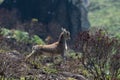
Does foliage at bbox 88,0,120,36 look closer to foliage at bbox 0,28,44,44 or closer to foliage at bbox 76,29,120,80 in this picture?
foliage at bbox 0,28,44,44

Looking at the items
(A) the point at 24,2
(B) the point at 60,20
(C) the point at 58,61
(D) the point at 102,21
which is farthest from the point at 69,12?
(C) the point at 58,61

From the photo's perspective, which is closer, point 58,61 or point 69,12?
point 58,61

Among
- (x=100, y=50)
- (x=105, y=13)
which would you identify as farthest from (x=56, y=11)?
(x=100, y=50)

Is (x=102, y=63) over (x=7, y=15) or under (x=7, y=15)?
under

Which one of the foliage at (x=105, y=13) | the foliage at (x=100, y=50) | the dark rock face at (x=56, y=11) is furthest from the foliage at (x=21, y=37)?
the foliage at (x=105, y=13)

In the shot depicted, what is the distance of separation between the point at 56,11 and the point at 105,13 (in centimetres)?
2470

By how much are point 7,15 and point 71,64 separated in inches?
1592

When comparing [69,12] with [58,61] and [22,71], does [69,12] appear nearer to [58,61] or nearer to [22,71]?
[58,61]

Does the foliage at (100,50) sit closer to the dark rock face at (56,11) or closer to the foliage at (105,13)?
the dark rock face at (56,11)

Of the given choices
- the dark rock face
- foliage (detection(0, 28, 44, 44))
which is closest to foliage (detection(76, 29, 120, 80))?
foliage (detection(0, 28, 44, 44))

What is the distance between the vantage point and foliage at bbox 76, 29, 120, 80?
19.6 metres

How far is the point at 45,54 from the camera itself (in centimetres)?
2308

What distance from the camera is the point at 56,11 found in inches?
2512

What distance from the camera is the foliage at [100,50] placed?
19.6 m
